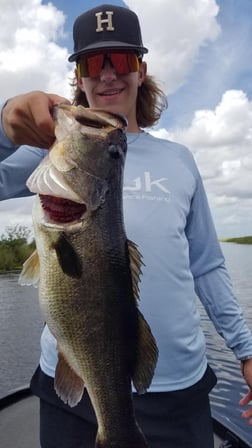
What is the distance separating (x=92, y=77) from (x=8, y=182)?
84cm

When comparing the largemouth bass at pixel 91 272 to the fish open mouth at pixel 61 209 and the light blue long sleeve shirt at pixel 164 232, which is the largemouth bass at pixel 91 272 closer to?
the fish open mouth at pixel 61 209

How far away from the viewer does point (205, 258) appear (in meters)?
3.24

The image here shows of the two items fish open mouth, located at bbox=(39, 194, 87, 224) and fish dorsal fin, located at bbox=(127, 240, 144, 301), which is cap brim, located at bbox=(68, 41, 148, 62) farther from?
fish dorsal fin, located at bbox=(127, 240, 144, 301)

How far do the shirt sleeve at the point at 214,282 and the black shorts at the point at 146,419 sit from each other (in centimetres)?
64

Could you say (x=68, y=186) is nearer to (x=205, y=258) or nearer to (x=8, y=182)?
(x=8, y=182)

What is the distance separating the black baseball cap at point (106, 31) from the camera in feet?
9.19

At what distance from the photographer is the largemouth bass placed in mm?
2004

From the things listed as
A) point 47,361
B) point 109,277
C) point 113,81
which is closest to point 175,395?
point 47,361

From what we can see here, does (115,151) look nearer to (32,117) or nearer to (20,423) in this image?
(32,117)

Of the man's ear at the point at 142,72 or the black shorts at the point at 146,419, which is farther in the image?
the man's ear at the point at 142,72

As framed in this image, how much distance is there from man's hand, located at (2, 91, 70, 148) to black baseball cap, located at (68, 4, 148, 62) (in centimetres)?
93

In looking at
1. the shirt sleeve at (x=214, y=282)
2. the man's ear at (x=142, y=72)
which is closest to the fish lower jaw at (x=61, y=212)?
the shirt sleeve at (x=214, y=282)

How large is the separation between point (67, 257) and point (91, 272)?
13 cm

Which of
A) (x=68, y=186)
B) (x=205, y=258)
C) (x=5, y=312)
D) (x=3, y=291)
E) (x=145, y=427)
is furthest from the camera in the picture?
(x=3, y=291)
